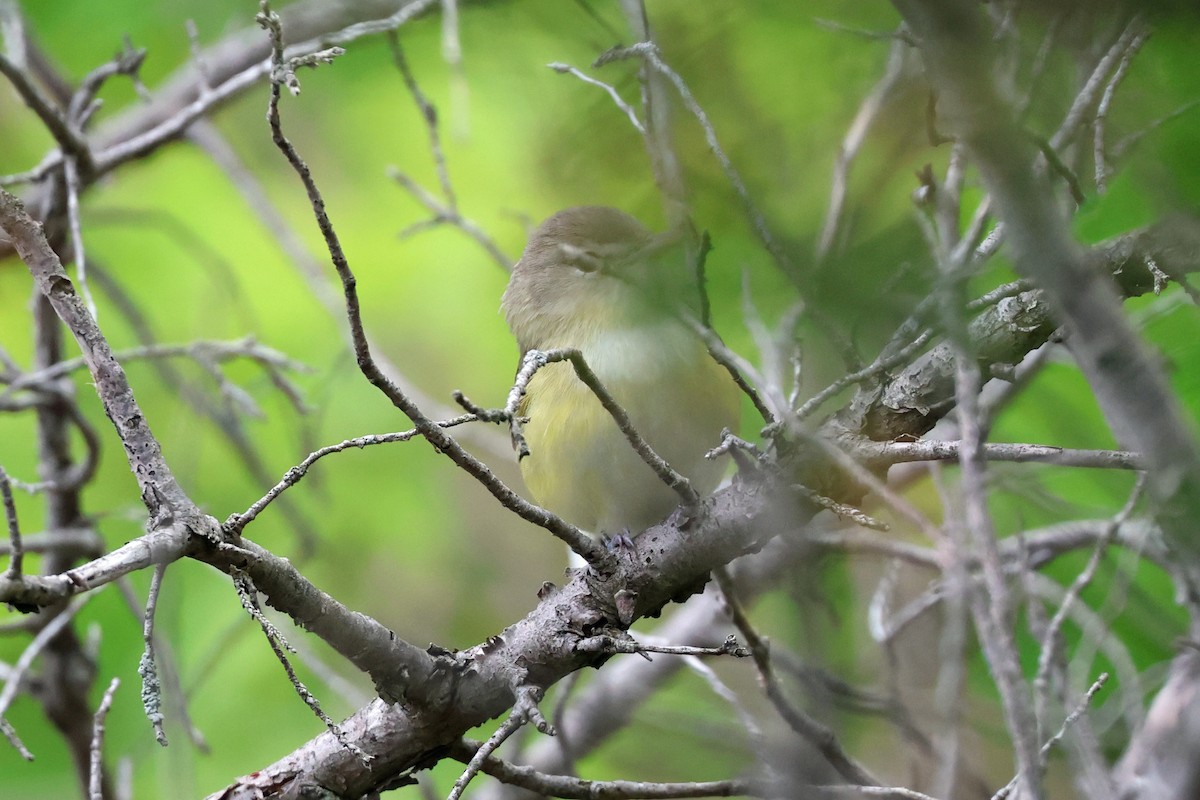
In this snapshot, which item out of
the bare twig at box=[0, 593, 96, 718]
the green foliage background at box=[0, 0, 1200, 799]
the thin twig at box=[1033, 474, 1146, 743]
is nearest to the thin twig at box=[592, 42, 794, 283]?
the green foliage background at box=[0, 0, 1200, 799]

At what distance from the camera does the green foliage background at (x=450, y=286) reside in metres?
1.16

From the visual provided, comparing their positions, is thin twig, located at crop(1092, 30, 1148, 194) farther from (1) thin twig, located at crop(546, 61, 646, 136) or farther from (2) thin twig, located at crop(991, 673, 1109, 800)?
(2) thin twig, located at crop(991, 673, 1109, 800)

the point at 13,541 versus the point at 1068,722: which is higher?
the point at 13,541

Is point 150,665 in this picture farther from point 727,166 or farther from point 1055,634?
point 1055,634

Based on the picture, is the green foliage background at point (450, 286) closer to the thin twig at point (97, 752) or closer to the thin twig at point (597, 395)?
the thin twig at point (597, 395)

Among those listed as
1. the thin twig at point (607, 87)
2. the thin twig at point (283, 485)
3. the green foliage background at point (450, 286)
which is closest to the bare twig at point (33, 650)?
the green foliage background at point (450, 286)

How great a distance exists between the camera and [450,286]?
16.6 ft

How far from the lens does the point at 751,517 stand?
1.92 m

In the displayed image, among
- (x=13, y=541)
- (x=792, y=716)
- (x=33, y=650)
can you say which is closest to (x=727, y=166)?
(x=13, y=541)

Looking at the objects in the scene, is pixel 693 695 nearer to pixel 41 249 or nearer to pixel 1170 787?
pixel 1170 787

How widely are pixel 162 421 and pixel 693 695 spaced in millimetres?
2443

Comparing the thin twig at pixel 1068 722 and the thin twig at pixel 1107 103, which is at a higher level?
the thin twig at pixel 1107 103

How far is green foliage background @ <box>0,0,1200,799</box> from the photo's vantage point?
1155 millimetres

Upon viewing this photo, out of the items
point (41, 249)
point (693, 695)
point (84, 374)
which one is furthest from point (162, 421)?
point (41, 249)
